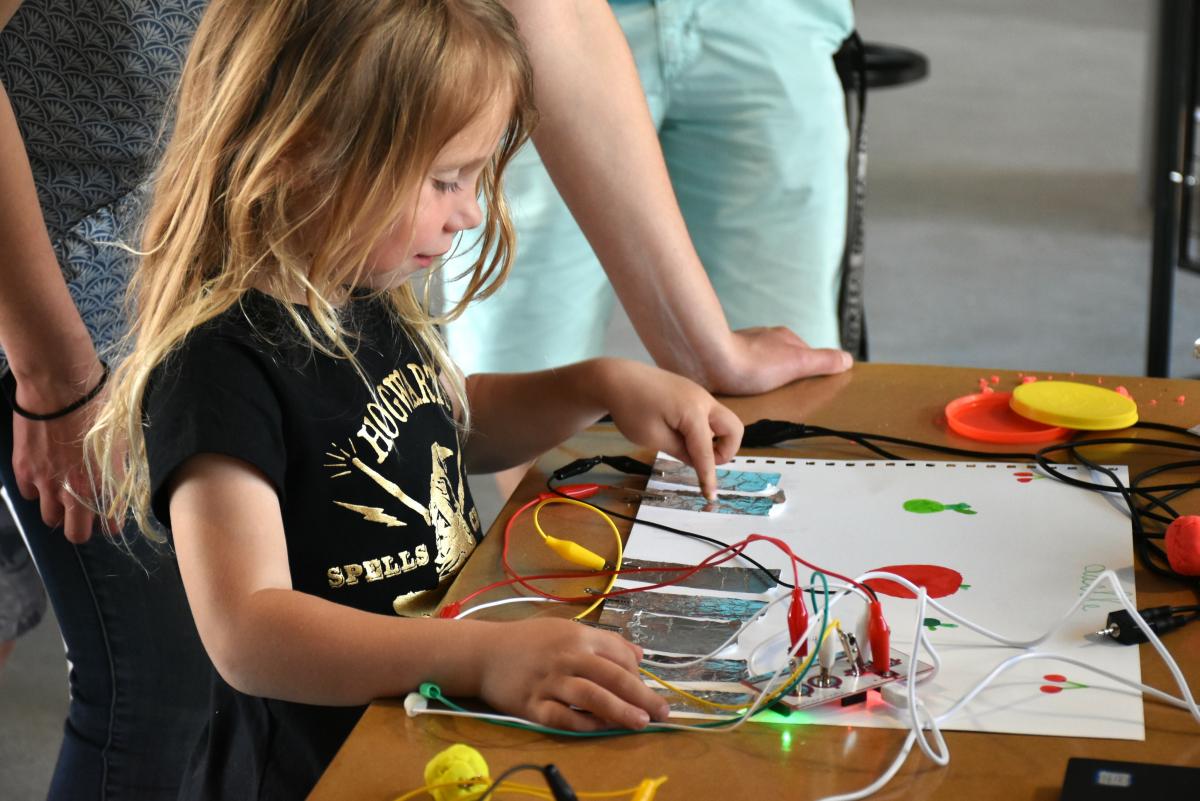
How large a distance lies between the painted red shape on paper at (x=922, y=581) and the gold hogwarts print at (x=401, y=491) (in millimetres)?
301

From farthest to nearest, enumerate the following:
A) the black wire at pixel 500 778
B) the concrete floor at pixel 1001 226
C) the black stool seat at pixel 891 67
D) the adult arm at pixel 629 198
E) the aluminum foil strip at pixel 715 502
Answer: the concrete floor at pixel 1001 226, the black stool seat at pixel 891 67, the adult arm at pixel 629 198, the aluminum foil strip at pixel 715 502, the black wire at pixel 500 778

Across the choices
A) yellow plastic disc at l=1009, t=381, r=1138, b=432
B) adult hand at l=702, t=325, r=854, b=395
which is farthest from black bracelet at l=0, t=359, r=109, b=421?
yellow plastic disc at l=1009, t=381, r=1138, b=432

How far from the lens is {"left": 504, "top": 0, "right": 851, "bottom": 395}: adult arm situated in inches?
43.8

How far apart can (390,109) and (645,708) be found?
412mm

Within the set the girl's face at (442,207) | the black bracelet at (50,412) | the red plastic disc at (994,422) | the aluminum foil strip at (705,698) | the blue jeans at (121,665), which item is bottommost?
the blue jeans at (121,665)

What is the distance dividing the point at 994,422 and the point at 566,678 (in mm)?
504

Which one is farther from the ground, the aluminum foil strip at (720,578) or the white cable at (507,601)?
the white cable at (507,601)

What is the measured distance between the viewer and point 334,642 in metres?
0.72

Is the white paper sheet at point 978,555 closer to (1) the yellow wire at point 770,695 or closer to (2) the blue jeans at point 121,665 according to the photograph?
(1) the yellow wire at point 770,695

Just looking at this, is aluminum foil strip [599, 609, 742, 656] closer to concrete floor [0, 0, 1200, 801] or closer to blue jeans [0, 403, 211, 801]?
blue jeans [0, 403, 211, 801]

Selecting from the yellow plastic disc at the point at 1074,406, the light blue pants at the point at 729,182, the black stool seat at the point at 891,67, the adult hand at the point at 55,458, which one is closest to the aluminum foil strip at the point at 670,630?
the yellow plastic disc at the point at 1074,406

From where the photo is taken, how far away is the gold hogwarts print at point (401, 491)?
883 mm

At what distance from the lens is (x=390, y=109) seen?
33.3 inches

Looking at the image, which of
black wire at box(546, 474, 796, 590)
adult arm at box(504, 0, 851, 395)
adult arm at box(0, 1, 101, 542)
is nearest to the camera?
Result: black wire at box(546, 474, 796, 590)
